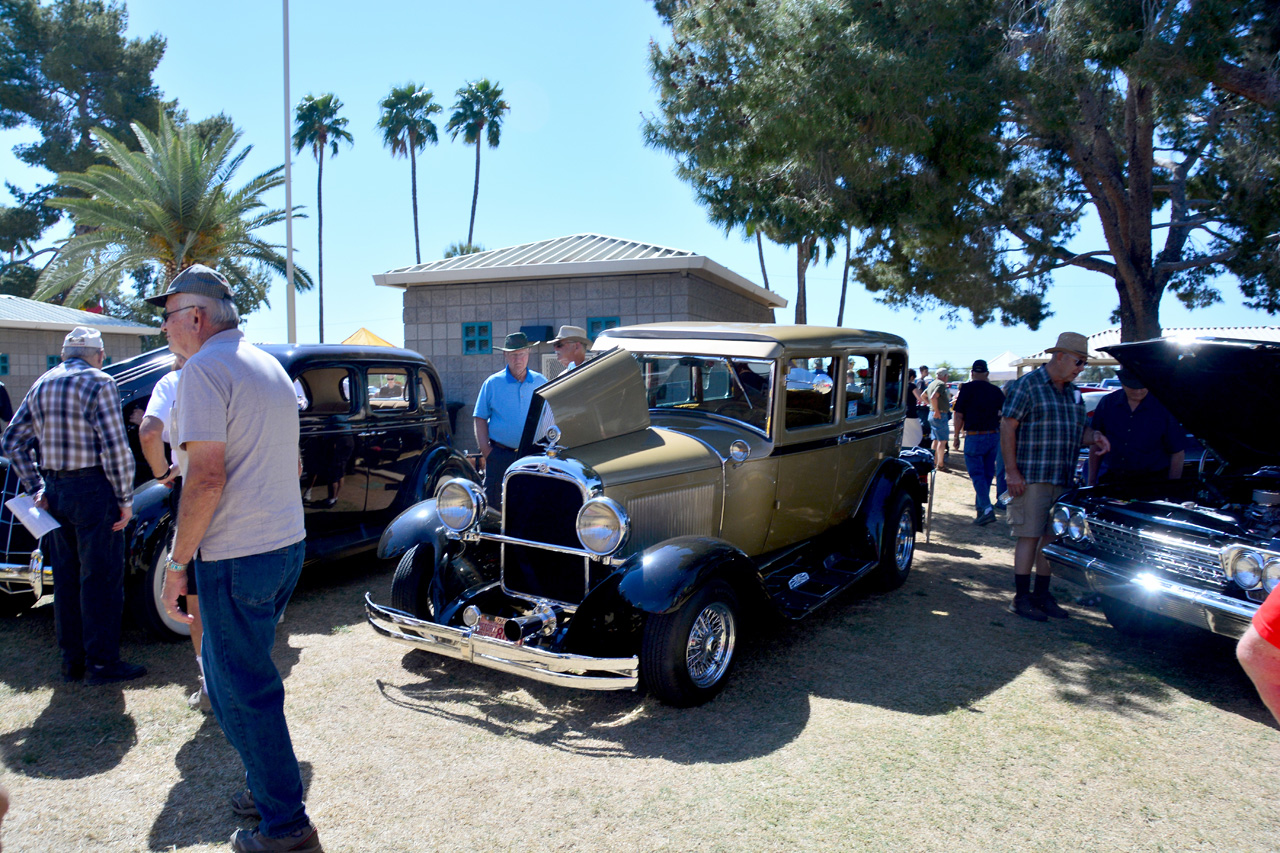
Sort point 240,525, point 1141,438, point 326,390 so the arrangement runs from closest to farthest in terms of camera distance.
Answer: point 240,525 → point 1141,438 → point 326,390

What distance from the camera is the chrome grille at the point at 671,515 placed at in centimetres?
422

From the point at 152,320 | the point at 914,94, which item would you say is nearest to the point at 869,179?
the point at 914,94

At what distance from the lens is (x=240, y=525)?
2486 millimetres

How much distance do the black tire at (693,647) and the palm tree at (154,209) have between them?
17482mm

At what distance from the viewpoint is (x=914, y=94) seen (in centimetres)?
696

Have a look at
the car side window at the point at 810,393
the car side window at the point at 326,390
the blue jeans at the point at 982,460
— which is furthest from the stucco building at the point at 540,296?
the car side window at the point at 810,393

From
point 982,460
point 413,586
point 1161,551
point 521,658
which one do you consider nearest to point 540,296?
point 982,460

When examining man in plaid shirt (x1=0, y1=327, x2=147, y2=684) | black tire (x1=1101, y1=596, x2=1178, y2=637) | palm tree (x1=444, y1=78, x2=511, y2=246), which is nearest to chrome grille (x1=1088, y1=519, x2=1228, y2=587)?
black tire (x1=1101, y1=596, x2=1178, y2=637)

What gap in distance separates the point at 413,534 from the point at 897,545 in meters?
3.65

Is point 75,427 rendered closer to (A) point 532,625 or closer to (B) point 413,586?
(B) point 413,586

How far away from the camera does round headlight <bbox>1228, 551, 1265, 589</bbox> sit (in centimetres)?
378

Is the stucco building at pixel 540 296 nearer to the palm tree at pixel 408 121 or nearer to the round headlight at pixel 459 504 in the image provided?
the round headlight at pixel 459 504

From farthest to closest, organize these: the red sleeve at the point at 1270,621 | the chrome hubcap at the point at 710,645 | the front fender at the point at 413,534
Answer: the front fender at the point at 413,534 → the chrome hubcap at the point at 710,645 → the red sleeve at the point at 1270,621

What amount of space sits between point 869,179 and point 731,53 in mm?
2106
